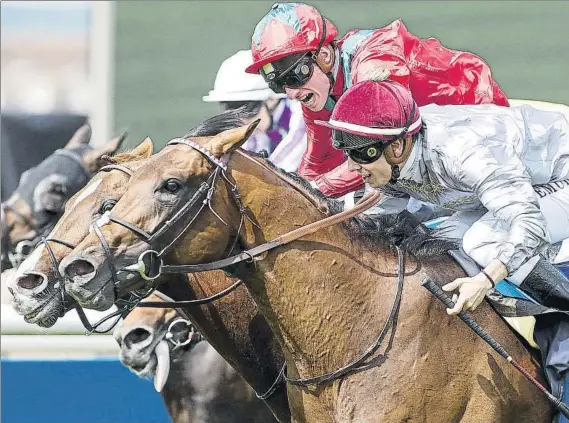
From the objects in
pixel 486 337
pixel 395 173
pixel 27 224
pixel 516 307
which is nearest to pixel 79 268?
pixel 395 173

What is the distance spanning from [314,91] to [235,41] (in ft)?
17.2

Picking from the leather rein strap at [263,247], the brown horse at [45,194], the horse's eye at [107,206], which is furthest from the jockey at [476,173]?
the brown horse at [45,194]

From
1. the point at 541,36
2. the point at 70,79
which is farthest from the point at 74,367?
the point at 70,79

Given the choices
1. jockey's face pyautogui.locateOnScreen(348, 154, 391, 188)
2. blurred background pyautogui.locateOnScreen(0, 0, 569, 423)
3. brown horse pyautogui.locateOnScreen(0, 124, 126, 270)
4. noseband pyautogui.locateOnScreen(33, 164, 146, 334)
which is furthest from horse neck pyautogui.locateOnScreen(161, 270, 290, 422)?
blurred background pyautogui.locateOnScreen(0, 0, 569, 423)

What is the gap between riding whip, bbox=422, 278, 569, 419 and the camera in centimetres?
374

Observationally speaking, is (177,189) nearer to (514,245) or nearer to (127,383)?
(514,245)

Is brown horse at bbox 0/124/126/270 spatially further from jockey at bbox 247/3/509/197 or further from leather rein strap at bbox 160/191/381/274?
leather rein strap at bbox 160/191/381/274

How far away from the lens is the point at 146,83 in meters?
9.80

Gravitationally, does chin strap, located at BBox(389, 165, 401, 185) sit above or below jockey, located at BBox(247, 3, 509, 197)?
below

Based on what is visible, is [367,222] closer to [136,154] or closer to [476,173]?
[476,173]

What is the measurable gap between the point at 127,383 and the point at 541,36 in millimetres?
3973

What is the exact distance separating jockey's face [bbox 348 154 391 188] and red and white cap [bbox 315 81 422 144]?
11cm

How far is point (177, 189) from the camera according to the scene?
12.2 feet

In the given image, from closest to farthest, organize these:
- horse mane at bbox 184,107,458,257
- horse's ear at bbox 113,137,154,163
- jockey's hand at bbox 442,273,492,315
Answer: jockey's hand at bbox 442,273,492,315
horse mane at bbox 184,107,458,257
horse's ear at bbox 113,137,154,163
